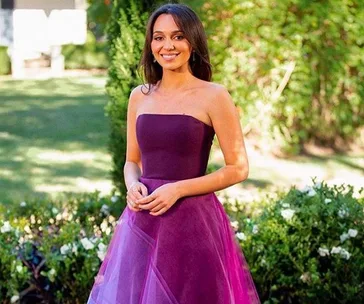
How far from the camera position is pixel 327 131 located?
35.8ft

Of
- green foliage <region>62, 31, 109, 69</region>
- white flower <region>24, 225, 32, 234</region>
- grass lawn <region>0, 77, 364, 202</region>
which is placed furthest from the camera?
green foliage <region>62, 31, 109, 69</region>

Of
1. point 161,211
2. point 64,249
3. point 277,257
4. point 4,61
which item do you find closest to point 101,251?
point 64,249

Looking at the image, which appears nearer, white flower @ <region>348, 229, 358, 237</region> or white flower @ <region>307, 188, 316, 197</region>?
white flower @ <region>348, 229, 358, 237</region>

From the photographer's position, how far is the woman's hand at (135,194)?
2711 mm

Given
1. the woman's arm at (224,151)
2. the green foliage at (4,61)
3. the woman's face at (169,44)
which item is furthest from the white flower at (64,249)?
the green foliage at (4,61)

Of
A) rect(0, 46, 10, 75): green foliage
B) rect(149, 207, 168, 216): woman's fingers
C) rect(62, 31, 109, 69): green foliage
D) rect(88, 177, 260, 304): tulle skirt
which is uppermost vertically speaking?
rect(149, 207, 168, 216): woman's fingers

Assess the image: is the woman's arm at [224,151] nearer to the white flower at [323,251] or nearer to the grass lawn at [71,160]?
the white flower at [323,251]

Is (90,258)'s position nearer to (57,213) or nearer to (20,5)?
(57,213)

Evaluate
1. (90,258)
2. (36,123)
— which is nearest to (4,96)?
(36,123)

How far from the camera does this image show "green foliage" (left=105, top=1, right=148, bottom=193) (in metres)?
4.93

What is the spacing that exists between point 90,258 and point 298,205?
123 cm

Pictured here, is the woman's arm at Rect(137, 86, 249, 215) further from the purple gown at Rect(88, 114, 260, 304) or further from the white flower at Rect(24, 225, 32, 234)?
the white flower at Rect(24, 225, 32, 234)

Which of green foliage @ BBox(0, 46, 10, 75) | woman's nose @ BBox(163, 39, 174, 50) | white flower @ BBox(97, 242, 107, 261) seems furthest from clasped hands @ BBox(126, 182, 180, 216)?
green foliage @ BBox(0, 46, 10, 75)

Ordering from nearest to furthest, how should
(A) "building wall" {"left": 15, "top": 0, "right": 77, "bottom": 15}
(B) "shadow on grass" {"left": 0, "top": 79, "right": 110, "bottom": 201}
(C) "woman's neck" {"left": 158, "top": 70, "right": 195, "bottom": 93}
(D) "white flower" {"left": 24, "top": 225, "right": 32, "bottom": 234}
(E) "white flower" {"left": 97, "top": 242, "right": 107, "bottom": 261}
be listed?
1. (C) "woman's neck" {"left": 158, "top": 70, "right": 195, "bottom": 93}
2. (E) "white flower" {"left": 97, "top": 242, "right": 107, "bottom": 261}
3. (D) "white flower" {"left": 24, "top": 225, "right": 32, "bottom": 234}
4. (B) "shadow on grass" {"left": 0, "top": 79, "right": 110, "bottom": 201}
5. (A) "building wall" {"left": 15, "top": 0, "right": 77, "bottom": 15}
